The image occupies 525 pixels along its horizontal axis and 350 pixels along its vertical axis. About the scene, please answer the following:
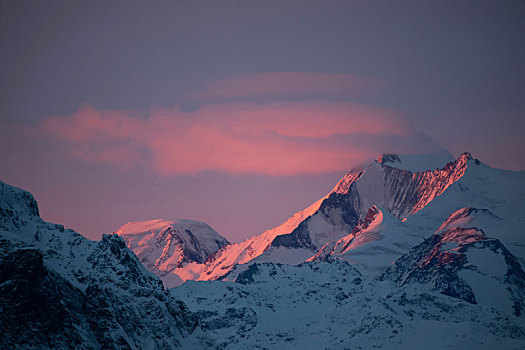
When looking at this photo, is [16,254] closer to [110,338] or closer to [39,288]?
[39,288]

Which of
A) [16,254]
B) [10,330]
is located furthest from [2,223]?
[10,330]

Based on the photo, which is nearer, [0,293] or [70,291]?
Result: [0,293]

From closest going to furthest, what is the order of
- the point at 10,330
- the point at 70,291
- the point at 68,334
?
the point at 10,330 < the point at 68,334 < the point at 70,291

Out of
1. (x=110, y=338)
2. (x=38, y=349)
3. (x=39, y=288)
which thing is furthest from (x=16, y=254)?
(x=110, y=338)

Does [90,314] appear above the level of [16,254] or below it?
below

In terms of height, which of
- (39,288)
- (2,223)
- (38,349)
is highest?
(2,223)

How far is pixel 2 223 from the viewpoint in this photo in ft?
654

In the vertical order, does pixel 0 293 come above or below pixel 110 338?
above

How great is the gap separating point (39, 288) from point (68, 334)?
13.9m

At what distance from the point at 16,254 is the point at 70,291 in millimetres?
23595

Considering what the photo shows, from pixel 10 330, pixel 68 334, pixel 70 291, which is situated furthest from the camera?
pixel 70 291

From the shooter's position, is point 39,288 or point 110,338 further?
point 110,338

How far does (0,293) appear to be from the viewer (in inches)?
6895

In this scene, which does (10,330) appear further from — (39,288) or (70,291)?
(70,291)
